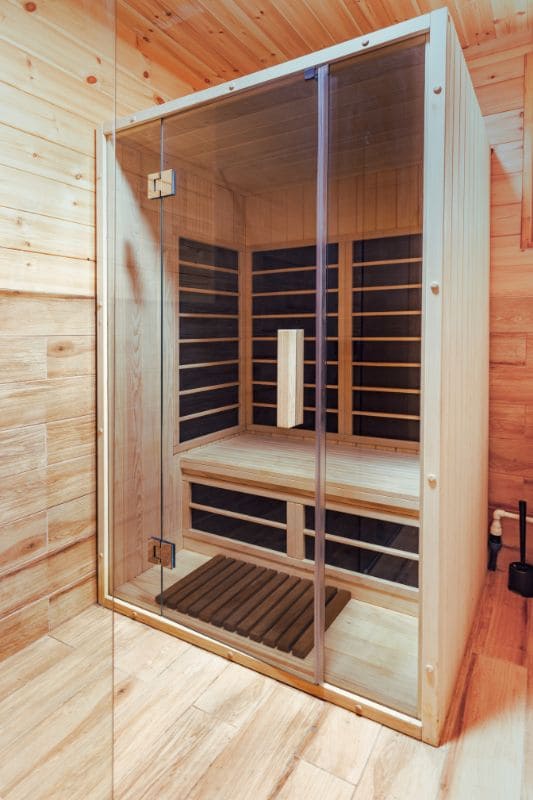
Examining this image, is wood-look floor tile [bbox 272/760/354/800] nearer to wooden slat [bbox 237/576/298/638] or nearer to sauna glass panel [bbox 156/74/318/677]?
sauna glass panel [bbox 156/74/318/677]

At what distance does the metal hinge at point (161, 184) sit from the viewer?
5.60 feet

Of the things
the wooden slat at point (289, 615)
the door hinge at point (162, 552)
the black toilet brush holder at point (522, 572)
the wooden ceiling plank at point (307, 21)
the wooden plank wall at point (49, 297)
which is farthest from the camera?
the black toilet brush holder at point (522, 572)

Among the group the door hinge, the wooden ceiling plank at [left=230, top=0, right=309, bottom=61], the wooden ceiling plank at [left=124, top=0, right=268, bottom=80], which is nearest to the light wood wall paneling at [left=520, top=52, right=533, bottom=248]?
the wooden ceiling plank at [left=230, top=0, right=309, bottom=61]

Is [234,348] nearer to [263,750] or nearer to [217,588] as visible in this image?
[217,588]

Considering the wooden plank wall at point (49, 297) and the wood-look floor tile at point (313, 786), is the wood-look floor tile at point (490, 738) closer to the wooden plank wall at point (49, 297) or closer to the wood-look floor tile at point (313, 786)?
the wood-look floor tile at point (313, 786)

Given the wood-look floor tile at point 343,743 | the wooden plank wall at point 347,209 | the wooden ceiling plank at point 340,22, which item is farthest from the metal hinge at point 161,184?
the wood-look floor tile at point 343,743

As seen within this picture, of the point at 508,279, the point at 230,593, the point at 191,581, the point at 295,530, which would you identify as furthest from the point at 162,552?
the point at 508,279

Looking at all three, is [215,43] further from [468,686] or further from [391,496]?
[468,686]

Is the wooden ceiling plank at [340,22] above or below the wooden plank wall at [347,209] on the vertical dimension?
above

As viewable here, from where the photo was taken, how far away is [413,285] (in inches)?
54.1

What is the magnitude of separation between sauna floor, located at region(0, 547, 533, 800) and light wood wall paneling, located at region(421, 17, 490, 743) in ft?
0.37

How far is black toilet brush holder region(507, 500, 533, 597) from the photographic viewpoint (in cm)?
211

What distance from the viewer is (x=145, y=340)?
1.83 metres

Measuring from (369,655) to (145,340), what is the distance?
1237 mm
